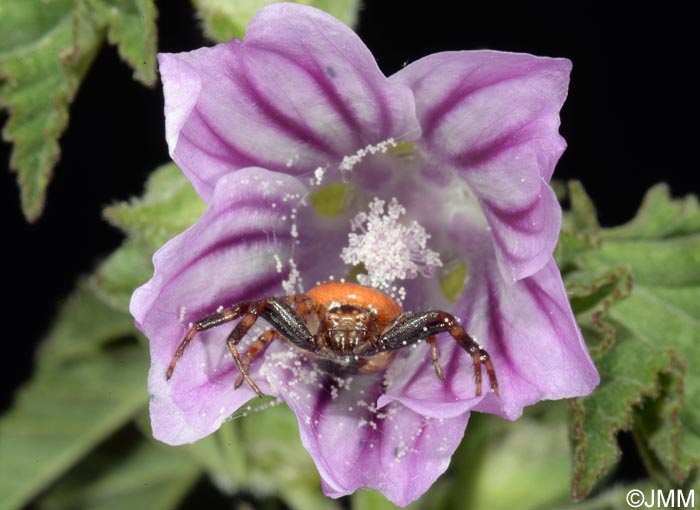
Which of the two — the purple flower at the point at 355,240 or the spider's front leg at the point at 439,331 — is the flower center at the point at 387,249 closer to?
the purple flower at the point at 355,240

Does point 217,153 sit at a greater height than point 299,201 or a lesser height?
greater

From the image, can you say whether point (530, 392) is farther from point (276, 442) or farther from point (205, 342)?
point (276, 442)

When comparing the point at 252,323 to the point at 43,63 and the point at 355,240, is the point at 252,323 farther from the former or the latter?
the point at 43,63

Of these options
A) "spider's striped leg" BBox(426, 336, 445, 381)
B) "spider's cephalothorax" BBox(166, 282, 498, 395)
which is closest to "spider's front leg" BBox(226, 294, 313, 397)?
"spider's cephalothorax" BBox(166, 282, 498, 395)

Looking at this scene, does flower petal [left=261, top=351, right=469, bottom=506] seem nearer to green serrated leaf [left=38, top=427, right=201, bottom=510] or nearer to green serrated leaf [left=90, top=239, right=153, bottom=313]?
green serrated leaf [left=90, top=239, right=153, bottom=313]

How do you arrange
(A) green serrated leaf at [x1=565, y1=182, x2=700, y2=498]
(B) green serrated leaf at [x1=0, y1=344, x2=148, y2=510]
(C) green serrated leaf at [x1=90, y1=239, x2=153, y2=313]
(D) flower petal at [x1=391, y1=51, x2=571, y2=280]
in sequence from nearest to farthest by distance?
(D) flower petal at [x1=391, y1=51, x2=571, y2=280] → (A) green serrated leaf at [x1=565, y1=182, x2=700, y2=498] → (C) green serrated leaf at [x1=90, y1=239, x2=153, y2=313] → (B) green serrated leaf at [x1=0, y1=344, x2=148, y2=510]

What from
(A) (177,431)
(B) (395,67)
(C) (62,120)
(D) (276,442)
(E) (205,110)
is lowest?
(D) (276,442)

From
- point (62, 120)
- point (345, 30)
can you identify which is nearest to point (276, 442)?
point (62, 120)

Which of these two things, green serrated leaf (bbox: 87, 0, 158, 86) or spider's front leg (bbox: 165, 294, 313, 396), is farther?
green serrated leaf (bbox: 87, 0, 158, 86)
